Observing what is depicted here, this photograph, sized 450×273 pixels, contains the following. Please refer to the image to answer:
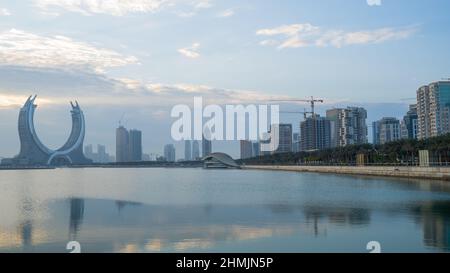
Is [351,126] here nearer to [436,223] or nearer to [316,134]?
[316,134]

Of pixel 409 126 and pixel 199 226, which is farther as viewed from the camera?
pixel 409 126

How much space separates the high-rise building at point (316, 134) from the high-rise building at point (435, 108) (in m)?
13.8

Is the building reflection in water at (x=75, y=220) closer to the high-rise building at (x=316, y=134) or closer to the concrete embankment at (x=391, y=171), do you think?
the concrete embankment at (x=391, y=171)

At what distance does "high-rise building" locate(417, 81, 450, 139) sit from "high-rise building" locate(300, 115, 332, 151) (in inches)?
545

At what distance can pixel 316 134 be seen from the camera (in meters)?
54.7

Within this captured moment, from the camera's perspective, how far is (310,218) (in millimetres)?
6984

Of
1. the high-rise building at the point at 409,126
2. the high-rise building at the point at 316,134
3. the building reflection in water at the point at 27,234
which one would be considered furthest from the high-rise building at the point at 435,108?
the building reflection in water at the point at 27,234

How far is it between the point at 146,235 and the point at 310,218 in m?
2.66

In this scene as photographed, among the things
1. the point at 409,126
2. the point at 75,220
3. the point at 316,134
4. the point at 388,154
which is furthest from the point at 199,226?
the point at 316,134

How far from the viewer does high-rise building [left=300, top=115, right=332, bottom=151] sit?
53812 millimetres

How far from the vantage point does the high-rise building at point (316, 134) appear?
53.8 m

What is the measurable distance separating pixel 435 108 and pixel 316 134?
57.7 feet

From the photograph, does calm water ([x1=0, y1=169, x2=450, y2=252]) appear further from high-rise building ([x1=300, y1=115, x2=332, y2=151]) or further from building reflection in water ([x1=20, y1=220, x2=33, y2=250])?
high-rise building ([x1=300, y1=115, x2=332, y2=151])
